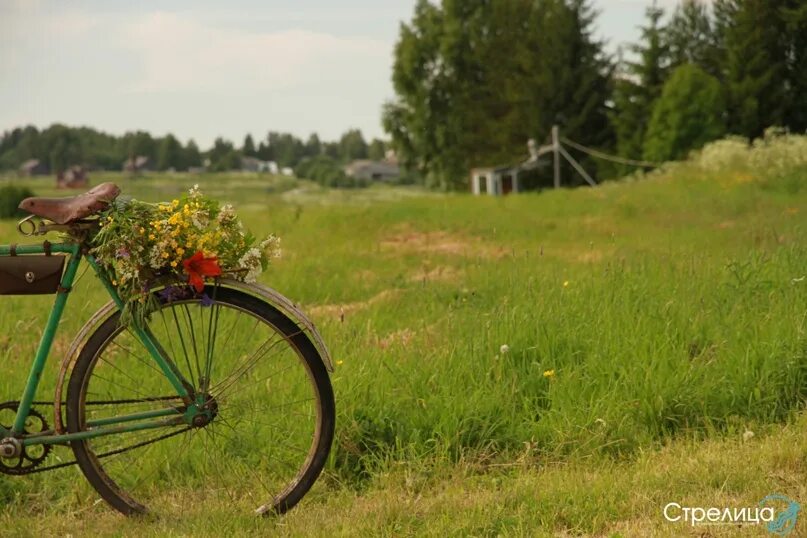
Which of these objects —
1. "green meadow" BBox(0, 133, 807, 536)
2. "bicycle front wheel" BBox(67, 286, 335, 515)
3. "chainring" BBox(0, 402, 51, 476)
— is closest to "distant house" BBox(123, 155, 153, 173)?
"green meadow" BBox(0, 133, 807, 536)

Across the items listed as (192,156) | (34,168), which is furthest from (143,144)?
(34,168)

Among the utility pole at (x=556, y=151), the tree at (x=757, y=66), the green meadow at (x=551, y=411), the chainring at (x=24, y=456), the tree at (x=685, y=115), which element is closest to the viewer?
the green meadow at (x=551, y=411)

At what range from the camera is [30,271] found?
3.72 meters

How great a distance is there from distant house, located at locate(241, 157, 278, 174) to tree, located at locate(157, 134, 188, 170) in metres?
3.41

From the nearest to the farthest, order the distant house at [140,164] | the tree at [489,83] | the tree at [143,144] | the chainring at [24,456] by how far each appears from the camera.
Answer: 1. the chainring at [24,456]
2. the distant house at [140,164]
3. the tree at [143,144]
4. the tree at [489,83]

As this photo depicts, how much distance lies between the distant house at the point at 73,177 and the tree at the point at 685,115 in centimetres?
2789

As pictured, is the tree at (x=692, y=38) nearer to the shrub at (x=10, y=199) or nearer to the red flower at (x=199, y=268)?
the shrub at (x=10, y=199)

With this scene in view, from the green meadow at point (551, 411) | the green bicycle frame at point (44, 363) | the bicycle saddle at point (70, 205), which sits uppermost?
the bicycle saddle at point (70, 205)

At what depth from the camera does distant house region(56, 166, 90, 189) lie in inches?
1296

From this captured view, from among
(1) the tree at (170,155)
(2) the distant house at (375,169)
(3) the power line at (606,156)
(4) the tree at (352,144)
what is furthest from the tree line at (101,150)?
(4) the tree at (352,144)

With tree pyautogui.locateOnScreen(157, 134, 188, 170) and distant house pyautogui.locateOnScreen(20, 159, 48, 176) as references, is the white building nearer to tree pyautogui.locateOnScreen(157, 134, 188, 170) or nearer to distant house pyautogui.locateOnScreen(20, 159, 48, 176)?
tree pyautogui.locateOnScreen(157, 134, 188, 170)

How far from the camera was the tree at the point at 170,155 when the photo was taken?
34312mm

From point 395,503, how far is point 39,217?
6.41 feet

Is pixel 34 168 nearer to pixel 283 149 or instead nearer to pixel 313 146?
pixel 283 149
